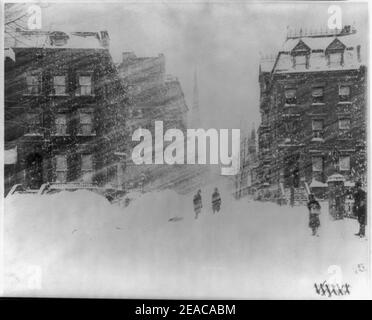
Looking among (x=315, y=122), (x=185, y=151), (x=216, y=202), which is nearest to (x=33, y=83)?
(x=185, y=151)

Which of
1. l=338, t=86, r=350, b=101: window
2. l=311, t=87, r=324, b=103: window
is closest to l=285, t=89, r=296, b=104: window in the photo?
l=311, t=87, r=324, b=103: window

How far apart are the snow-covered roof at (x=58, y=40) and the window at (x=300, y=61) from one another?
151cm

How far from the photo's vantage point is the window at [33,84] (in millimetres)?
3549

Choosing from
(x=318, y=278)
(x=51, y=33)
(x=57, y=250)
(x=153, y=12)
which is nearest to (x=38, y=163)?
(x=57, y=250)

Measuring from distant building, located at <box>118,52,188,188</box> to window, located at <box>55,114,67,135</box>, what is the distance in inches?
19.9

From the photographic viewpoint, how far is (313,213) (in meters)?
3.51

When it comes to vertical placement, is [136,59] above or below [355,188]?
above

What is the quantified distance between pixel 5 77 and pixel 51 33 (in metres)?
0.50

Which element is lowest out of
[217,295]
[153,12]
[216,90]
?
[217,295]

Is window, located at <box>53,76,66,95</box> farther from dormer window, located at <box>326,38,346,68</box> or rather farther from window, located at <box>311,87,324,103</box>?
dormer window, located at <box>326,38,346,68</box>

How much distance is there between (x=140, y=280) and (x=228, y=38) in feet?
6.56

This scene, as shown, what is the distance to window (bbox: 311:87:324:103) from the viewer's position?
355cm

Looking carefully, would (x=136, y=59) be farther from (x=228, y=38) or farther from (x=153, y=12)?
(x=228, y=38)

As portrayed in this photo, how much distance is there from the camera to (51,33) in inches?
140
